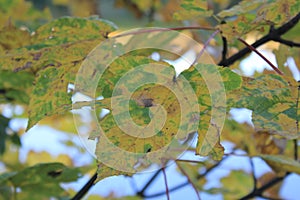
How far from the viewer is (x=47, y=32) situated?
2.00 feet

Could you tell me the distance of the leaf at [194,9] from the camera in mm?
572

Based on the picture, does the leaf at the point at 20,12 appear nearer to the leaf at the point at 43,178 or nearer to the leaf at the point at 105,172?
the leaf at the point at 43,178

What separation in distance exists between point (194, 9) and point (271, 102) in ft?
0.62

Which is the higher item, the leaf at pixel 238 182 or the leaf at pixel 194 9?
the leaf at pixel 194 9

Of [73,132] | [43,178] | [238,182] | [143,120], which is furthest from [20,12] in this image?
[143,120]

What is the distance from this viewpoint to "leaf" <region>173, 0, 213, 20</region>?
1.88 ft

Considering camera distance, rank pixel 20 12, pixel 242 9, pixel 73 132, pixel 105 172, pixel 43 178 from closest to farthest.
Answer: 1. pixel 105 172
2. pixel 242 9
3. pixel 43 178
4. pixel 20 12
5. pixel 73 132

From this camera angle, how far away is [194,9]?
58cm

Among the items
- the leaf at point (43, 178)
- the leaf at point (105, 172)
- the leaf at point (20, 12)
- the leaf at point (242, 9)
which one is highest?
the leaf at point (20, 12)

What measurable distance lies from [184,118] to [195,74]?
4 centimetres

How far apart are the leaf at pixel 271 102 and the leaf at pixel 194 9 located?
149 millimetres

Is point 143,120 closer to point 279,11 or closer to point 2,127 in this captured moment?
point 279,11

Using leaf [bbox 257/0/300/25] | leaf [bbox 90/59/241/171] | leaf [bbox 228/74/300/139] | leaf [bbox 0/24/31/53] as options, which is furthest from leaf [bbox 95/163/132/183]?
leaf [bbox 0/24/31/53]

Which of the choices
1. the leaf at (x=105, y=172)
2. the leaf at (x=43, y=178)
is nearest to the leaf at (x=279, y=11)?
the leaf at (x=105, y=172)
